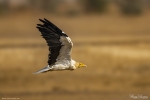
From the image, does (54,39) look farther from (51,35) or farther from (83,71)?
(83,71)

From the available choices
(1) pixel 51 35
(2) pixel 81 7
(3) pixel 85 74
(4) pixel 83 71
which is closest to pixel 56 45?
(1) pixel 51 35

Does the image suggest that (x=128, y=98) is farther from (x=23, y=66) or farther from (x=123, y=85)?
(x=23, y=66)

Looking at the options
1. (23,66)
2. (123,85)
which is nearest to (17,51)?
(23,66)

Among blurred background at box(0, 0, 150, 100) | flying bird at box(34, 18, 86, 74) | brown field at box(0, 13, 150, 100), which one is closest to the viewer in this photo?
flying bird at box(34, 18, 86, 74)

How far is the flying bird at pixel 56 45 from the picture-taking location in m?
11.3

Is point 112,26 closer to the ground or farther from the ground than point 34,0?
closer to the ground

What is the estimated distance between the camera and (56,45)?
37.2 ft

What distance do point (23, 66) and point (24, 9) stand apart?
1888 centimetres

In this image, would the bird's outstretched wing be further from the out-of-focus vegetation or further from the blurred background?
the out-of-focus vegetation

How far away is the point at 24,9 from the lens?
3762cm

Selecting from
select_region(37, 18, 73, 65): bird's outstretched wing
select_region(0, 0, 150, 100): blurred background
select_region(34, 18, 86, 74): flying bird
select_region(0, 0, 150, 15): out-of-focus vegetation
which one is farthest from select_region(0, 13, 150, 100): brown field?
select_region(0, 0, 150, 15): out-of-focus vegetation

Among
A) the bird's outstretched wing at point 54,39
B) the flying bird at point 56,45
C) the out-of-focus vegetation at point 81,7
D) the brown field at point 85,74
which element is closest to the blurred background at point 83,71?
the brown field at point 85,74

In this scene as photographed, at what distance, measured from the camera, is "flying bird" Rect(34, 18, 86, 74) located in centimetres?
1126

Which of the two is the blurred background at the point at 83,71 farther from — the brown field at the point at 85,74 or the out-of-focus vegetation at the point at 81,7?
the out-of-focus vegetation at the point at 81,7
